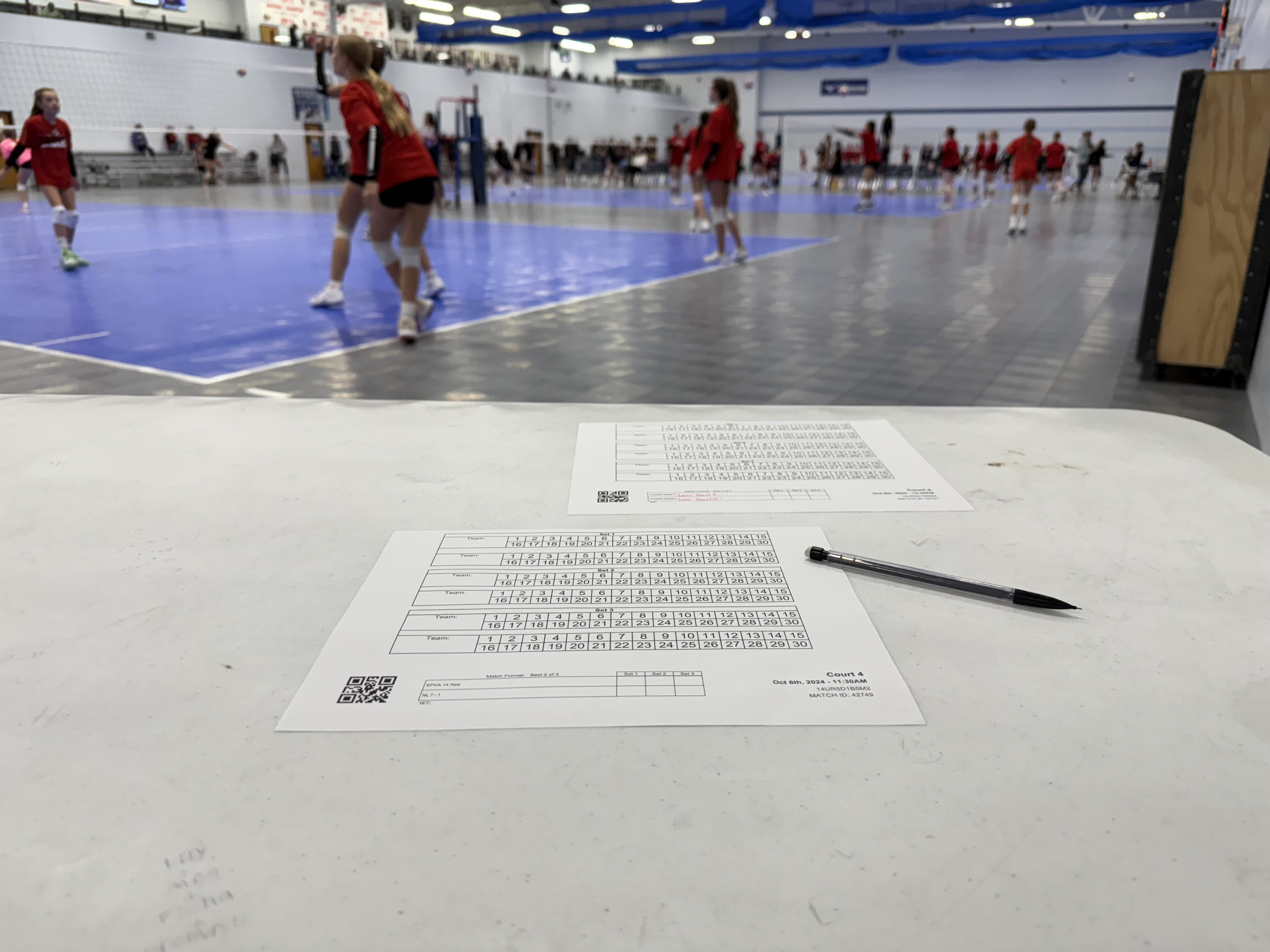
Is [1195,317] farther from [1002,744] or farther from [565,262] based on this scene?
[565,262]

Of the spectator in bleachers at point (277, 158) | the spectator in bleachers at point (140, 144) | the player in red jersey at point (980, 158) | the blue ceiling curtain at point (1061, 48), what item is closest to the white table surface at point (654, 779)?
the player in red jersey at point (980, 158)

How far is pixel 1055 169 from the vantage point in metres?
17.2

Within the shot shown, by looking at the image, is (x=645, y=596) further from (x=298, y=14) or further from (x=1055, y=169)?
(x=298, y=14)

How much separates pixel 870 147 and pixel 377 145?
1254cm

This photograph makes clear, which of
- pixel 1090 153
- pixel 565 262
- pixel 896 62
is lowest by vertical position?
pixel 565 262

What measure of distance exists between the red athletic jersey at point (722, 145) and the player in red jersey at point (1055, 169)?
12.2 metres

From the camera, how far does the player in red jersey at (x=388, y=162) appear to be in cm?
382

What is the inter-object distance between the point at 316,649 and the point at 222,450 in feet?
1.96

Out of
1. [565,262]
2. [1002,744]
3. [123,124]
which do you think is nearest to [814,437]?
[1002,744]

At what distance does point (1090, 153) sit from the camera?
19.7 metres

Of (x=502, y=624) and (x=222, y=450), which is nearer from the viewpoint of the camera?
(x=502, y=624)

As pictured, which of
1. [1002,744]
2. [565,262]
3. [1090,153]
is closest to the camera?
[1002,744]

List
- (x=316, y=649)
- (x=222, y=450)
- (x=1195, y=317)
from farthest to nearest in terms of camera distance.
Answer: (x=1195, y=317)
(x=222, y=450)
(x=316, y=649)

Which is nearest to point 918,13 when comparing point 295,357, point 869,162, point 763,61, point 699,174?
point 869,162
